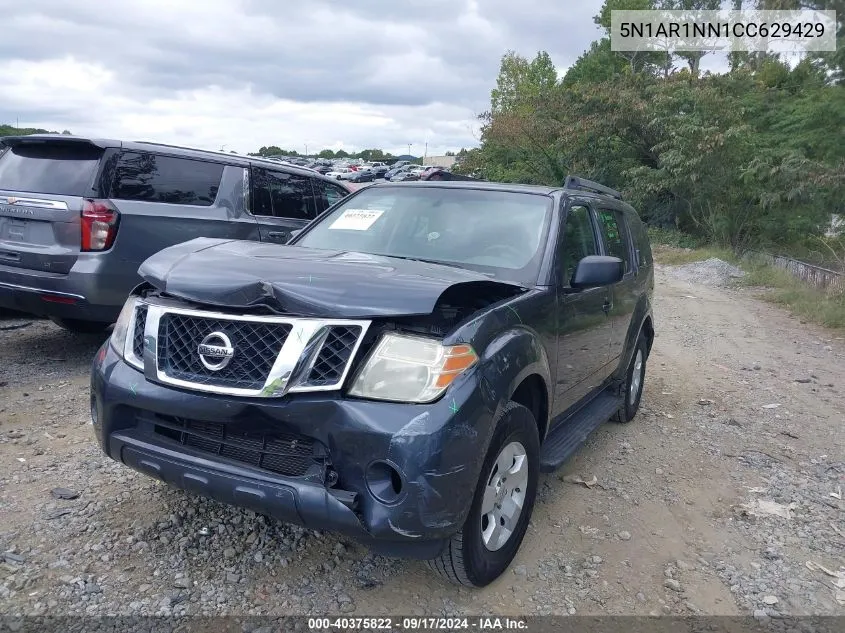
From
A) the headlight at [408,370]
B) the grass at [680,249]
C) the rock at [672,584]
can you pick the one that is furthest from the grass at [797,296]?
the headlight at [408,370]

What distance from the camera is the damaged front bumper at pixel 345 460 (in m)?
2.48

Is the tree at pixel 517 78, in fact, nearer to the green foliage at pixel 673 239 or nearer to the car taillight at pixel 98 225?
the green foliage at pixel 673 239

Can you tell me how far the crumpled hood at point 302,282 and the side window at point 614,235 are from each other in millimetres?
1879

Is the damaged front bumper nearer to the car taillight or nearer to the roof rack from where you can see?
the roof rack

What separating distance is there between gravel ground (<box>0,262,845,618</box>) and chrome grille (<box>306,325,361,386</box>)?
100 cm

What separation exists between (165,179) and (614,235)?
390cm

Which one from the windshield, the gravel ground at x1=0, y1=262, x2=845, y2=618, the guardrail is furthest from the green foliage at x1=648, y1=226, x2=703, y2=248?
the windshield

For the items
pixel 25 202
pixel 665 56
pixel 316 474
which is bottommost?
pixel 316 474

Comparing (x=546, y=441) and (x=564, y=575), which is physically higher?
(x=546, y=441)

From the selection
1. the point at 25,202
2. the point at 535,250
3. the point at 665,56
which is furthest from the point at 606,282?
the point at 665,56

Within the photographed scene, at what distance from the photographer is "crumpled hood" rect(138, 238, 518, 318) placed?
8.57ft

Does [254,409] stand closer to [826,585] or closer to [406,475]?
[406,475]

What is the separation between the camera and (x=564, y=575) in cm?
324

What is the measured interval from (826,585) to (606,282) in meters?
1.81
